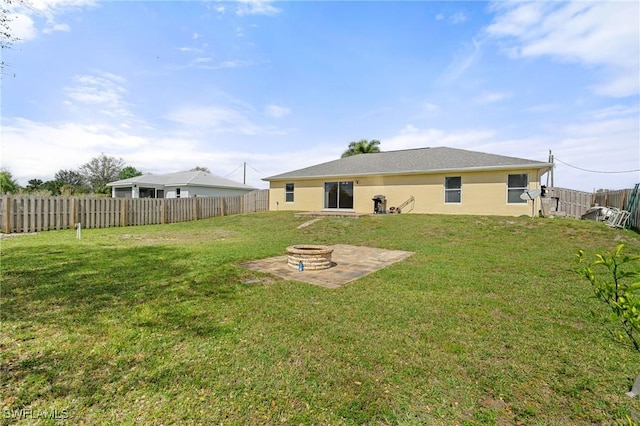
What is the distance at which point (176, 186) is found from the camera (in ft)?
85.9

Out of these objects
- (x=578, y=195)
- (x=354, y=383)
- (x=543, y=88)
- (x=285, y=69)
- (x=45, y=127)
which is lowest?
(x=354, y=383)

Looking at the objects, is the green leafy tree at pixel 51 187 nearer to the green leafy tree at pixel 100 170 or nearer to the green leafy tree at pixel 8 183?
the green leafy tree at pixel 8 183

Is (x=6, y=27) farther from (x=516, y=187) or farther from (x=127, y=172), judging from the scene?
(x=127, y=172)

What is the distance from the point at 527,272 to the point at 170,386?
6.69 meters

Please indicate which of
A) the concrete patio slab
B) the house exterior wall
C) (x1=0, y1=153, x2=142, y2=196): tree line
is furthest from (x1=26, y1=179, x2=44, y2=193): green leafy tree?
the concrete patio slab

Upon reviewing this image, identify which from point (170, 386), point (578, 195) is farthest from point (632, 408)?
point (578, 195)

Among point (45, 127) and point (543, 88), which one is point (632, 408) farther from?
point (45, 127)

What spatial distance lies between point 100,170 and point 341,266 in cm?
4852

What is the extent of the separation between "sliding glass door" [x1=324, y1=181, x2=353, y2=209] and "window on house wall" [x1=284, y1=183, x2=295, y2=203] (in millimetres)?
2770

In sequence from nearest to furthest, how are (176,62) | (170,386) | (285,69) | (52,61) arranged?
(170,386), (52,61), (176,62), (285,69)

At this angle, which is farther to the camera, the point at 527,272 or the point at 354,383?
the point at 527,272

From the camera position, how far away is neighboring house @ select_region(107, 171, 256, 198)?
26.0 meters

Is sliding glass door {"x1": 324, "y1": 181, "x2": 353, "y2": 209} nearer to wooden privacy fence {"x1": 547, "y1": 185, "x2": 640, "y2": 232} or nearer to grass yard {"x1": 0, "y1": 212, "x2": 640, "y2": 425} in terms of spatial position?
wooden privacy fence {"x1": 547, "y1": 185, "x2": 640, "y2": 232}

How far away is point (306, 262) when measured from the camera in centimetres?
609
